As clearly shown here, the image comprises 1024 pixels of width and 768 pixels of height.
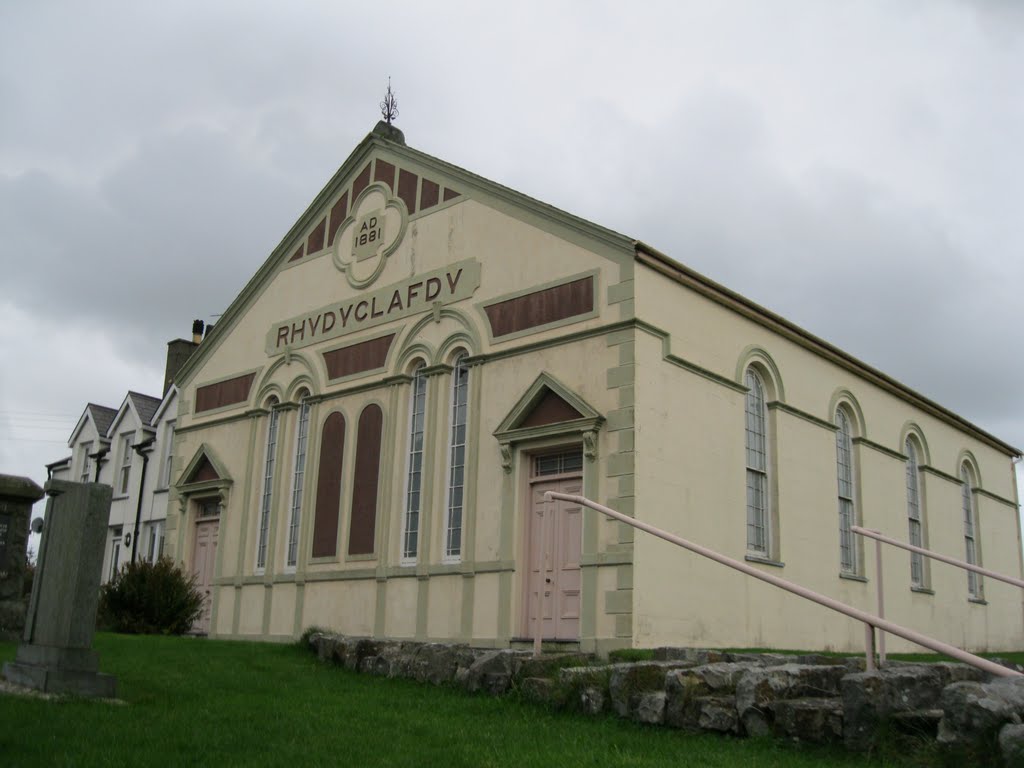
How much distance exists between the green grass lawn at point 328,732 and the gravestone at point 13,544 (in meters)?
4.32

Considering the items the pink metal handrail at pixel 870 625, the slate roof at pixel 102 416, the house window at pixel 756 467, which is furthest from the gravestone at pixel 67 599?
the slate roof at pixel 102 416

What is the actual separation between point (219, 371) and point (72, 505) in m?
13.9

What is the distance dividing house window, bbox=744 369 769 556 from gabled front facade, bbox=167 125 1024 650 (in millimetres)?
59

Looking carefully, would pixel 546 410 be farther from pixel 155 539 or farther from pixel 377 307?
pixel 155 539

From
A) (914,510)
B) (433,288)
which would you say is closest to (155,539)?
(433,288)

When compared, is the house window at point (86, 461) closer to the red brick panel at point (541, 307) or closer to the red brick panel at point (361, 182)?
the red brick panel at point (361, 182)

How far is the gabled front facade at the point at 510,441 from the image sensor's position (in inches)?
640

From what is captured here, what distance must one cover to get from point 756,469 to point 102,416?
25.7 metres

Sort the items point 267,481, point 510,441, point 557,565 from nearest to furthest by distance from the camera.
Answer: point 557,565 < point 510,441 < point 267,481

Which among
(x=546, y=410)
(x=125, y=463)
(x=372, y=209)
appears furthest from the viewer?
(x=125, y=463)

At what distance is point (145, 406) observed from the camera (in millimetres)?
34438

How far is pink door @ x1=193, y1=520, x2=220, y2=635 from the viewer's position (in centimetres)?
2305

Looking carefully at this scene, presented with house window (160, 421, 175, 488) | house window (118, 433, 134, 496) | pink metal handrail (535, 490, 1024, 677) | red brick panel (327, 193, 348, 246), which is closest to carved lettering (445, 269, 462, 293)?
red brick panel (327, 193, 348, 246)

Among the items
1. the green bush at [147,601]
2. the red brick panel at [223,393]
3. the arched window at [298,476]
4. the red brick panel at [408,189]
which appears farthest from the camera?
the red brick panel at [223,393]
